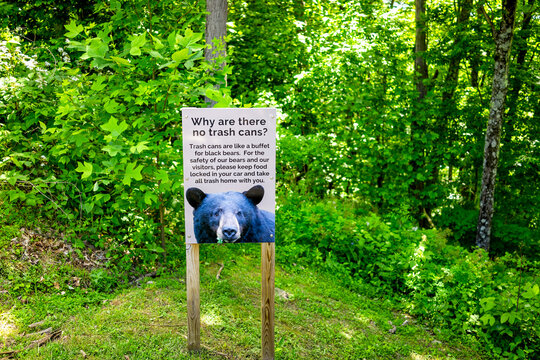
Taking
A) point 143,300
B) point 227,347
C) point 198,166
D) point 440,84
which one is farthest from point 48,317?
point 440,84

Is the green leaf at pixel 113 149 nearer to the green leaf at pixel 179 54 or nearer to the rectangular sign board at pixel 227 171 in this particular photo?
the rectangular sign board at pixel 227 171

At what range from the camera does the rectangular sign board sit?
3377 millimetres

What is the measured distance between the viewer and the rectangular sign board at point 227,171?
3377mm

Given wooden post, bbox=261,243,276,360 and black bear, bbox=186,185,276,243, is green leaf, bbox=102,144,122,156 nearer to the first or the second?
black bear, bbox=186,185,276,243

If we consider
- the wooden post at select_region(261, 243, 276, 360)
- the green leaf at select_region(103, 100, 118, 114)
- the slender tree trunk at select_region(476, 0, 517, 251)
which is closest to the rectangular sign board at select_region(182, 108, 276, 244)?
the wooden post at select_region(261, 243, 276, 360)

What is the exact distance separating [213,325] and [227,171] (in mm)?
1723

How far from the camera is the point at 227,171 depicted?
3.42 m

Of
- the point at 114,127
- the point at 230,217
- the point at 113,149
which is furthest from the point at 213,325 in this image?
the point at 114,127

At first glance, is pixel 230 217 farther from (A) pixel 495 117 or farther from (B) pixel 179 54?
(A) pixel 495 117

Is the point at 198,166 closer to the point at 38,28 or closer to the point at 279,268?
the point at 279,268

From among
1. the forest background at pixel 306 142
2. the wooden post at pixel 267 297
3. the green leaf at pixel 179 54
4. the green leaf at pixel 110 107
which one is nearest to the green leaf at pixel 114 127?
the forest background at pixel 306 142

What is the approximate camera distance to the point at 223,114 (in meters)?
3.37

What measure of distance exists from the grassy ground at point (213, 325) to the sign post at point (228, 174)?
1098 mm

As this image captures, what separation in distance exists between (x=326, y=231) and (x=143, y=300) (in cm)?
310
